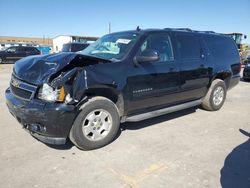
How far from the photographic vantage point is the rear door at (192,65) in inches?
188

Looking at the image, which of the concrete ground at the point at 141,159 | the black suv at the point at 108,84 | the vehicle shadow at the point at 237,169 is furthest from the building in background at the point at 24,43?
the vehicle shadow at the point at 237,169

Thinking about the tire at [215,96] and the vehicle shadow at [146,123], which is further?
the tire at [215,96]

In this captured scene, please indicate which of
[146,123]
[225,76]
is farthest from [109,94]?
[225,76]

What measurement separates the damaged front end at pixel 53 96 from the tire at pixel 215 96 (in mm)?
3561

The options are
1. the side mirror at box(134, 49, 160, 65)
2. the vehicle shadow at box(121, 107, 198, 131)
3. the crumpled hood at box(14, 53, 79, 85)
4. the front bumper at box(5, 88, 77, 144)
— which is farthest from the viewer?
the vehicle shadow at box(121, 107, 198, 131)

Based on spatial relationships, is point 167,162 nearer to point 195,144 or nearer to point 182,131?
point 195,144

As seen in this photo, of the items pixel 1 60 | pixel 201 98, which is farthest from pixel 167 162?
pixel 1 60

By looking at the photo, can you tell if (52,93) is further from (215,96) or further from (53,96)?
(215,96)

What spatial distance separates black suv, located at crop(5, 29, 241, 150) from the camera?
3.16 m

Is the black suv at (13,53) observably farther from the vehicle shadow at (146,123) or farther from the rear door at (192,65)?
the rear door at (192,65)

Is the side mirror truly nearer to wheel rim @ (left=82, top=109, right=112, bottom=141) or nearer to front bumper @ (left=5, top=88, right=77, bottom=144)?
wheel rim @ (left=82, top=109, right=112, bottom=141)

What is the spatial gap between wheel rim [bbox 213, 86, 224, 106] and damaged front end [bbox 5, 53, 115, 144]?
382 centimetres

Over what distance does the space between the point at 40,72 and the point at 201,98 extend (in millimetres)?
4018

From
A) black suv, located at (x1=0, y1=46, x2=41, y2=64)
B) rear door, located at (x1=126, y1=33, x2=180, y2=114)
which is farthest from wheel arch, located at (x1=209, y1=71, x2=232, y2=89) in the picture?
black suv, located at (x1=0, y1=46, x2=41, y2=64)
